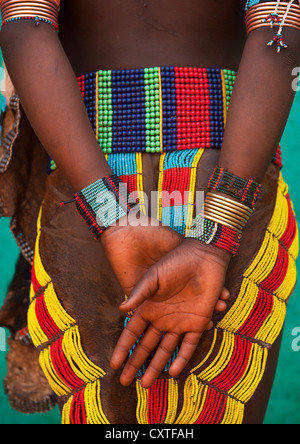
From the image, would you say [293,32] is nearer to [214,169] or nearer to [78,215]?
[214,169]

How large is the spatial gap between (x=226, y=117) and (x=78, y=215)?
1.31 ft

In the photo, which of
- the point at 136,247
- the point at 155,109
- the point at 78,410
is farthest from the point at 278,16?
the point at 78,410

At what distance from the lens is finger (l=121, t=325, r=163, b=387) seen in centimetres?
125

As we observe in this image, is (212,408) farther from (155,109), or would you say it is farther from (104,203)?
(155,109)

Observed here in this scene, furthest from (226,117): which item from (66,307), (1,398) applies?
(1,398)

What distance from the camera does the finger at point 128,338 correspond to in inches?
48.8

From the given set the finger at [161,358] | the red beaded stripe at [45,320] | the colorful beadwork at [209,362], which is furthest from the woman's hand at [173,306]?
the red beaded stripe at [45,320]

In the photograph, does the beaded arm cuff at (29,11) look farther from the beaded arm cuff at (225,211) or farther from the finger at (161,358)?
the finger at (161,358)

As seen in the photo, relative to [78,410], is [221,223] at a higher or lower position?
higher

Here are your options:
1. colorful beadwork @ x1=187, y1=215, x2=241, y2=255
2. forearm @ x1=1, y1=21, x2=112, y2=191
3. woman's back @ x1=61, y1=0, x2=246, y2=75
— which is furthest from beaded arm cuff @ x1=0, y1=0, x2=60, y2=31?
colorful beadwork @ x1=187, y1=215, x2=241, y2=255

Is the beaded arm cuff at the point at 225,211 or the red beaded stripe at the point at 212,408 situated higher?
the beaded arm cuff at the point at 225,211

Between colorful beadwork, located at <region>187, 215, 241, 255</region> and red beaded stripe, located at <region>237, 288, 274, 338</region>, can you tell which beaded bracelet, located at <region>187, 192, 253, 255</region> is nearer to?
colorful beadwork, located at <region>187, 215, 241, 255</region>

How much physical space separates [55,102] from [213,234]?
0.42m

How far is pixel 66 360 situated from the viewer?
1365mm
